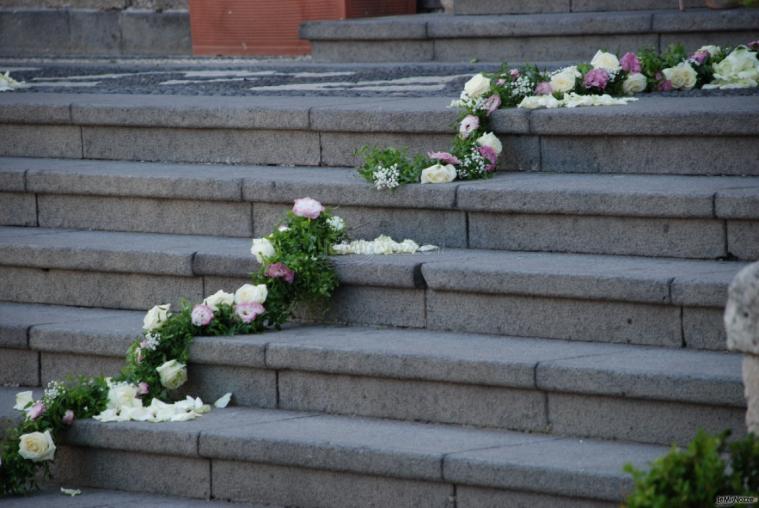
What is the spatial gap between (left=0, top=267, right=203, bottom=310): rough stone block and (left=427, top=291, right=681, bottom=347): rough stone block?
1.11 metres

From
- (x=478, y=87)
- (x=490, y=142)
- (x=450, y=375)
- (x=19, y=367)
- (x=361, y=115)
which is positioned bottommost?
(x=19, y=367)

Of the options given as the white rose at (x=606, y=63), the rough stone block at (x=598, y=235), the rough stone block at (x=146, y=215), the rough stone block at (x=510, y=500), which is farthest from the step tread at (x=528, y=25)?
the rough stone block at (x=510, y=500)

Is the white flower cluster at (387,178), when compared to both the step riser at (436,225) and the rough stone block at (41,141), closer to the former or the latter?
the step riser at (436,225)

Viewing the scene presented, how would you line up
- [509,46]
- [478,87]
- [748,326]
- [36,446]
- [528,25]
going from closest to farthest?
[748,326]
[36,446]
[478,87]
[528,25]
[509,46]

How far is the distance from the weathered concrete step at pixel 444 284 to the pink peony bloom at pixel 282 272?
0.19 metres

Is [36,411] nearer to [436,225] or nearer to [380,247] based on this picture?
[380,247]

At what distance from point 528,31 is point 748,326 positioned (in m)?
4.89

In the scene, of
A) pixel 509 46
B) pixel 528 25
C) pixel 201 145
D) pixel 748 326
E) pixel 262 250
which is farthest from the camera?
pixel 509 46

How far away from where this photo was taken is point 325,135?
6.07 m

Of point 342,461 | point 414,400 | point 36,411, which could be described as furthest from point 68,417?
point 414,400

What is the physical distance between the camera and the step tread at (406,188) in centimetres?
487

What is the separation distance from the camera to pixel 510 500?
4.29 metres

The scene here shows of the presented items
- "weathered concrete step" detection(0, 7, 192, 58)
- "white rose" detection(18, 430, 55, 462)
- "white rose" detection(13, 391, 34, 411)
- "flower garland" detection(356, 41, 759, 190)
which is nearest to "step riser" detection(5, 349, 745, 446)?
"white rose" detection(13, 391, 34, 411)

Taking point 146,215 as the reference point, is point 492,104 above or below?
above
